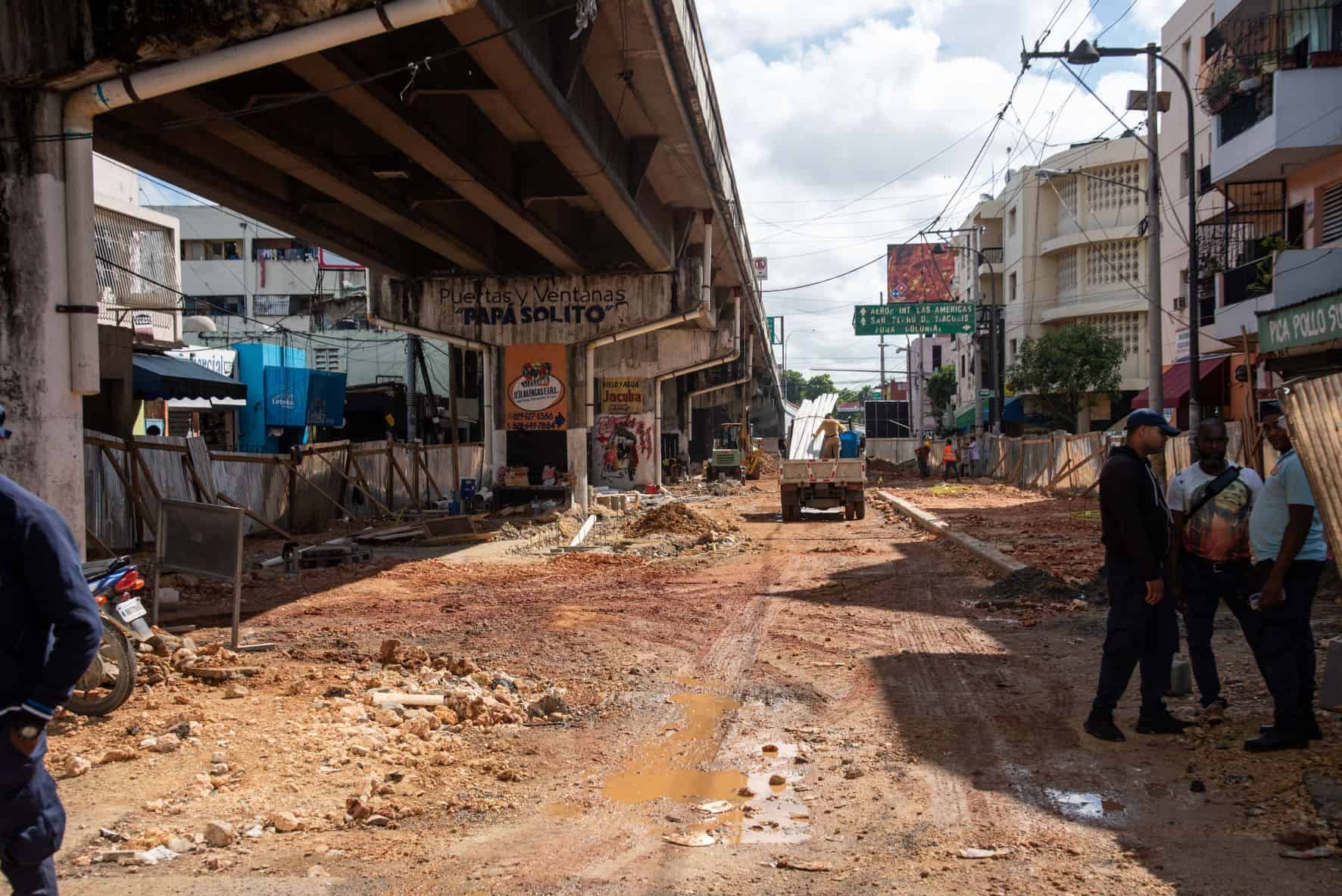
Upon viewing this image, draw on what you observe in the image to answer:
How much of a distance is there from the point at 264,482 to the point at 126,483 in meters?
4.81

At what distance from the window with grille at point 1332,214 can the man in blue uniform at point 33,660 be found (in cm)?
2590

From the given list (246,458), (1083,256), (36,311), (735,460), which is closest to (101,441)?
(246,458)

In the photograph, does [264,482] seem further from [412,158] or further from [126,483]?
[412,158]

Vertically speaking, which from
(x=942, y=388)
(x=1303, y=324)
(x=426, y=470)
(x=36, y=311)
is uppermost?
(x=942, y=388)

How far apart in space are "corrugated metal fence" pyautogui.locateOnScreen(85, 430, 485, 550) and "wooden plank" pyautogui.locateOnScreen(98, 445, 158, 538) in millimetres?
19

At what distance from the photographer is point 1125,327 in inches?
2048

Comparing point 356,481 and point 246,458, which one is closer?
point 246,458

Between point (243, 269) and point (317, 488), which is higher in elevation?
point (243, 269)

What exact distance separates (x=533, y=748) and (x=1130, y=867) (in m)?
3.33

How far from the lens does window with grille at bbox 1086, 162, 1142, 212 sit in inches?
2050

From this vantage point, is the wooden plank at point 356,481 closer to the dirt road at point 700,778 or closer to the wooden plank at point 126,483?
the wooden plank at point 126,483

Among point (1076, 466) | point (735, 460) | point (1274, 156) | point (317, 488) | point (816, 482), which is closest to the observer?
point (317, 488)

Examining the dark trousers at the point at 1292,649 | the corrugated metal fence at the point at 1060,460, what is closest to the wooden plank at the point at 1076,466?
the corrugated metal fence at the point at 1060,460

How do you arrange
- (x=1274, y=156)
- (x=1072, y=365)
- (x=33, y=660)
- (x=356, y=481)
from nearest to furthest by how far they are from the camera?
1. (x=33, y=660)
2. (x=356, y=481)
3. (x=1274, y=156)
4. (x=1072, y=365)
